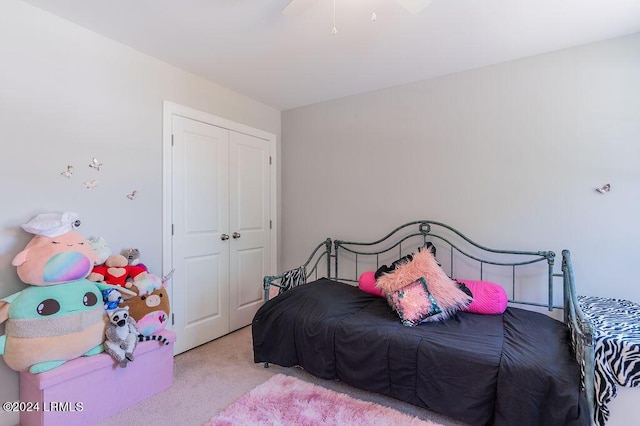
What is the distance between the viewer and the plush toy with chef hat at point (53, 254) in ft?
5.47

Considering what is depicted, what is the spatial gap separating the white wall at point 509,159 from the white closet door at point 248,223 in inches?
22.8

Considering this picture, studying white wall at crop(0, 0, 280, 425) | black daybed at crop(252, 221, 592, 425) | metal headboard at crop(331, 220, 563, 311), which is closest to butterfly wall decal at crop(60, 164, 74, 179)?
white wall at crop(0, 0, 280, 425)

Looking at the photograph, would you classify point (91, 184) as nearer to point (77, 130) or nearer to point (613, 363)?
point (77, 130)

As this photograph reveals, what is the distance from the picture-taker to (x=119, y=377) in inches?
74.2

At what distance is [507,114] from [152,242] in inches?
114

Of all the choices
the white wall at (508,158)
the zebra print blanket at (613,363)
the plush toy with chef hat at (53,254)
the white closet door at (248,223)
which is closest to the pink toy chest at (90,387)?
the plush toy with chef hat at (53,254)

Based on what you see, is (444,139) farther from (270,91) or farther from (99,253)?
(99,253)

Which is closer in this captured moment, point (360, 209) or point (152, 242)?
point (152, 242)

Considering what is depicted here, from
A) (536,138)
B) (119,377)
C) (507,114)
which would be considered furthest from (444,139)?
(119,377)

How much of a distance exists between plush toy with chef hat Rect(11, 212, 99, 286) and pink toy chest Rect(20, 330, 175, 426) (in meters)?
0.48

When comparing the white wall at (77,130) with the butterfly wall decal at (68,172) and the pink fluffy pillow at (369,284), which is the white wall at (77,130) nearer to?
the butterfly wall decal at (68,172)

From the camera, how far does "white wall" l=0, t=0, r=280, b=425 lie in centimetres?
176

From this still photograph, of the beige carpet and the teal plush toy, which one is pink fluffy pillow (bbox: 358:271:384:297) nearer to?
the beige carpet

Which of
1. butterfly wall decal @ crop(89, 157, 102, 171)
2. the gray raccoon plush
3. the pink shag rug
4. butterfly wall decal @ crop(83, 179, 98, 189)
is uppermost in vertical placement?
butterfly wall decal @ crop(89, 157, 102, 171)
